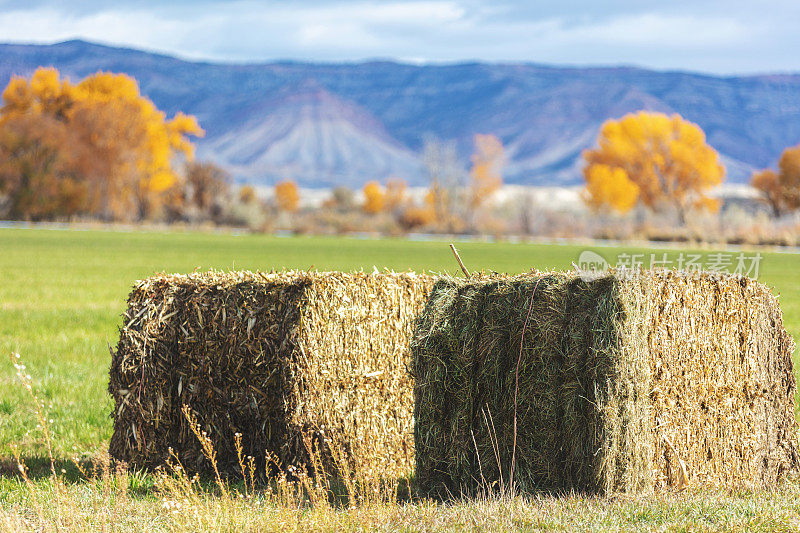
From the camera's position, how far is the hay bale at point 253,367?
762 cm

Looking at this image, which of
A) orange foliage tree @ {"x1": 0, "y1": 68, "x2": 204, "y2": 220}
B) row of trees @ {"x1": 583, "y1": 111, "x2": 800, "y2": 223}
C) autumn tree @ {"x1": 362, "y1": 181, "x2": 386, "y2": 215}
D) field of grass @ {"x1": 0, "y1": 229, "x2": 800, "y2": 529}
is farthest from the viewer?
autumn tree @ {"x1": 362, "y1": 181, "x2": 386, "y2": 215}

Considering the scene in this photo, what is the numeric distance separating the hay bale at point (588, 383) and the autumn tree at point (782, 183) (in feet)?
400

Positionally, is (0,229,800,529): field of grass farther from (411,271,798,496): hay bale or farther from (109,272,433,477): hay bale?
(109,272,433,477): hay bale

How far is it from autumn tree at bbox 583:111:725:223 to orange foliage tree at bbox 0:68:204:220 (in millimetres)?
63654

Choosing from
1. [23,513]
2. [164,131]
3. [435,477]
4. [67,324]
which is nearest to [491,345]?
[435,477]

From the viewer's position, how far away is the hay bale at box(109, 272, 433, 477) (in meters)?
7.62

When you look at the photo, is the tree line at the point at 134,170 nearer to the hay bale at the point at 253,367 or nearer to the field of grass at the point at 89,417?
the field of grass at the point at 89,417

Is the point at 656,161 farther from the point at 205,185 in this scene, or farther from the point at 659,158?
the point at 205,185

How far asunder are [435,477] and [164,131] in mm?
105093

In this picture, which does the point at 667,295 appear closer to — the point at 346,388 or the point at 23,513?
the point at 346,388

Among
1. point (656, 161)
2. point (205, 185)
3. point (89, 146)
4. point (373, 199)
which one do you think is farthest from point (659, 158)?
point (89, 146)

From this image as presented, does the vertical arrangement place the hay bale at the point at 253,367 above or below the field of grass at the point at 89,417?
above

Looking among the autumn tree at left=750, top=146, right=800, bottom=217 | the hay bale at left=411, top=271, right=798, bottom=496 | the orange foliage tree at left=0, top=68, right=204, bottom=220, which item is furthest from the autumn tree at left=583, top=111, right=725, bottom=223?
the hay bale at left=411, top=271, right=798, bottom=496

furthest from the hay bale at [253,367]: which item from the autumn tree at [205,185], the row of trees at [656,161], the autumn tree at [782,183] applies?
the row of trees at [656,161]
